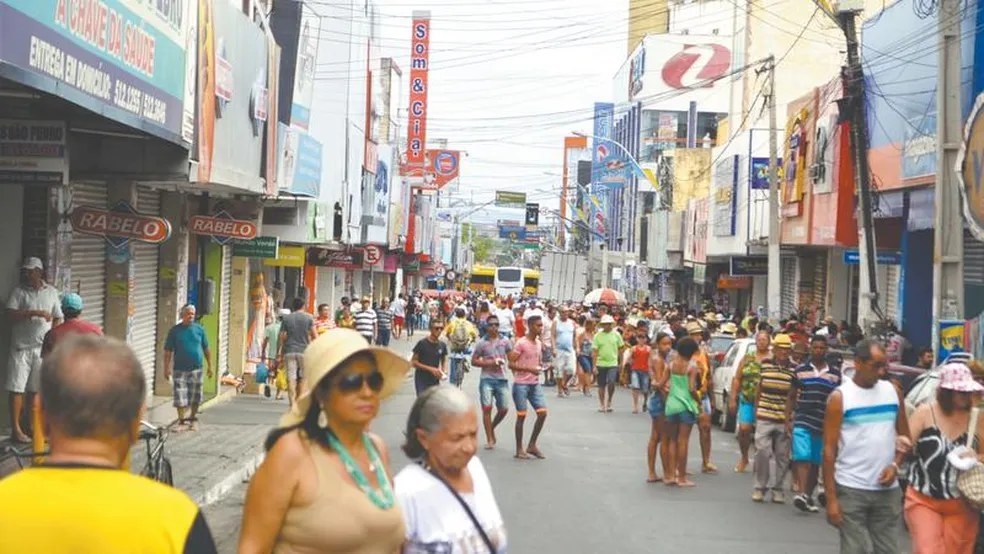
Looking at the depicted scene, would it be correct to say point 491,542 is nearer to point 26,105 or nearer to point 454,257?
point 26,105

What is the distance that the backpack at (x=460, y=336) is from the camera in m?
20.8

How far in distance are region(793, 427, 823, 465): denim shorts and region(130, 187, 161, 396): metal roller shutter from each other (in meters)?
10.1

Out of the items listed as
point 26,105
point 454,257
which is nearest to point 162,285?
point 26,105

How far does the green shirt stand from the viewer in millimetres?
25541

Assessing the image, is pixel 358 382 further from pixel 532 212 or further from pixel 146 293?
pixel 532 212

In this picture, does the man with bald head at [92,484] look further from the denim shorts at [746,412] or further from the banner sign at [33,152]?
the denim shorts at [746,412]

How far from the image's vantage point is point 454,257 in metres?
124

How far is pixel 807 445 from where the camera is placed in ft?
42.5

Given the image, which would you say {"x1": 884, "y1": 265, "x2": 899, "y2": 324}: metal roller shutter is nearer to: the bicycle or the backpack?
the backpack

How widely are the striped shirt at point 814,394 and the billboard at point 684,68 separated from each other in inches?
3114

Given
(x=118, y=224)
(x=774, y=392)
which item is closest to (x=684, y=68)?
(x=118, y=224)

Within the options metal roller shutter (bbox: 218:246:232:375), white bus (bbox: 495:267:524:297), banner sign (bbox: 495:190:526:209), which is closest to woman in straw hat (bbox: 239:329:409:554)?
metal roller shutter (bbox: 218:246:232:375)

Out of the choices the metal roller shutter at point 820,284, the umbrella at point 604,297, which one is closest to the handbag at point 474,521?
the metal roller shutter at point 820,284

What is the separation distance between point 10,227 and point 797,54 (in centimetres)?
5151
